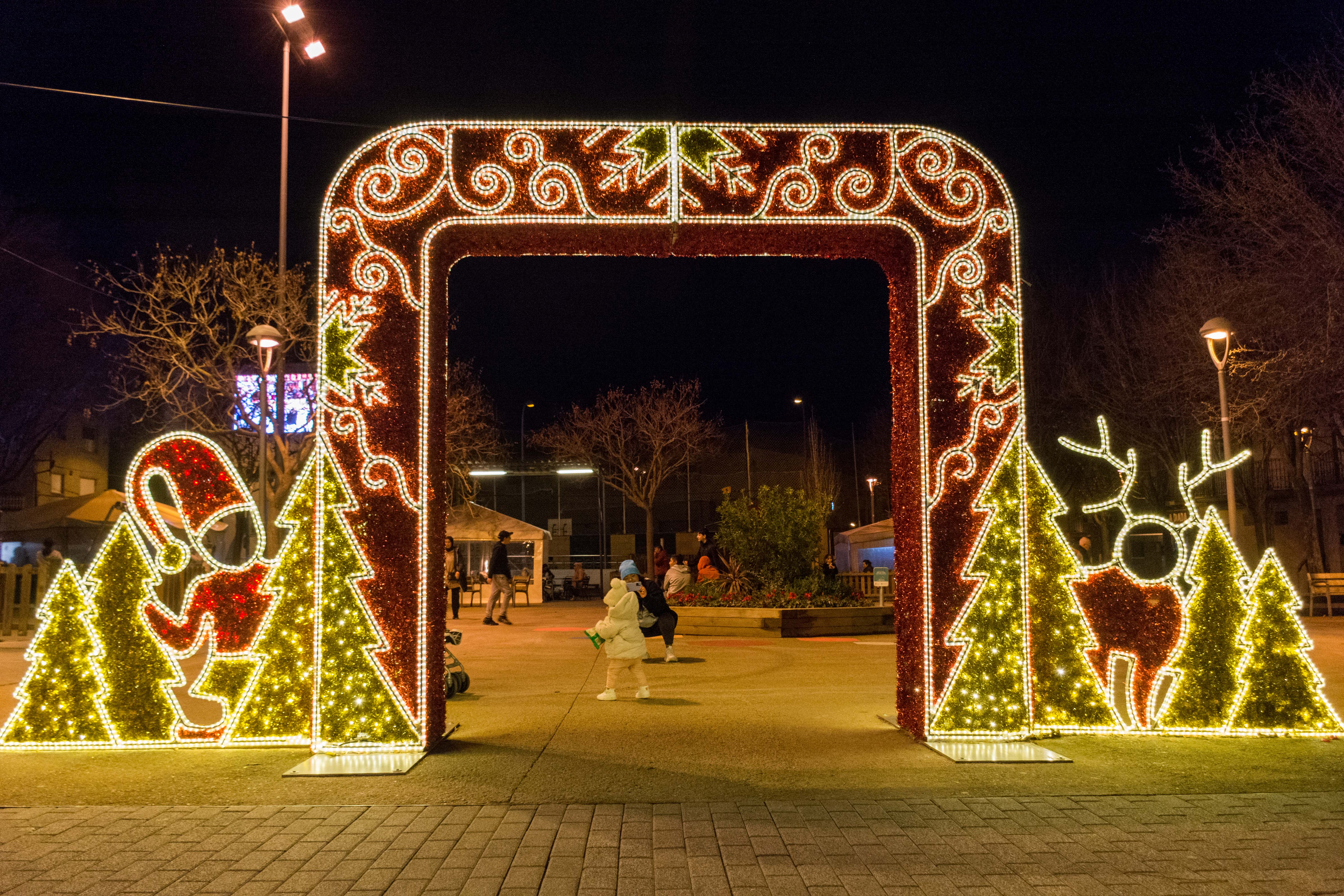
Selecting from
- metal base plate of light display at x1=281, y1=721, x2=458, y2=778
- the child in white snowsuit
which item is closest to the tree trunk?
the child in white snowsuit

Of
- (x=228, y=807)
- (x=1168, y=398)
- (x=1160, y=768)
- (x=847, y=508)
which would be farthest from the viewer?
(x=847, y=508)

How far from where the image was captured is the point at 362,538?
22.3ft

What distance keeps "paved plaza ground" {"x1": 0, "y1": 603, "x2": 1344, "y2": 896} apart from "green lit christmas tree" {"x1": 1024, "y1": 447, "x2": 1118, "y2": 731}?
0.24m

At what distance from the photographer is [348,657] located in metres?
6.68

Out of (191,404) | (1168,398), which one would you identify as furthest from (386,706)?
(1168,398)

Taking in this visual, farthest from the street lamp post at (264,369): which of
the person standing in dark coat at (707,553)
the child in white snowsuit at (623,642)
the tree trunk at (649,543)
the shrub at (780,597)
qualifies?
the tree trunk at (649,543)

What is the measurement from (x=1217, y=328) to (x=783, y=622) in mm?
8025

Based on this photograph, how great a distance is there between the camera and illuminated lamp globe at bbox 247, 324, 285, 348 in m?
15.1

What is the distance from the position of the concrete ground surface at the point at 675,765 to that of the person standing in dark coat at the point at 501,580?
9152mm

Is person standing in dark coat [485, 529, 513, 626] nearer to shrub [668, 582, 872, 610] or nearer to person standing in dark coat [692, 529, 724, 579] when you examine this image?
shrub [668, 582, 872, 610]

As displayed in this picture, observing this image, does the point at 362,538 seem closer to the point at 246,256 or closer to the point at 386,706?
the point at 386,706

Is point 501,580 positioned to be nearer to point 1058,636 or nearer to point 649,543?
point 1058,636

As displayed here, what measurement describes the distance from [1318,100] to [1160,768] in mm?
12302

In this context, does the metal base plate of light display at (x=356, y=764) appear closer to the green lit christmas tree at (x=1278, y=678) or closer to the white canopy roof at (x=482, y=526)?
the green lit christmas tree at (x=1278, y=678)
